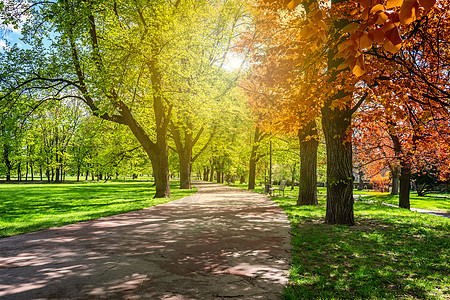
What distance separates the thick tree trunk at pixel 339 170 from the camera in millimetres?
7625

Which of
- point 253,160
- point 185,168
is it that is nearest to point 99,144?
point 185,168

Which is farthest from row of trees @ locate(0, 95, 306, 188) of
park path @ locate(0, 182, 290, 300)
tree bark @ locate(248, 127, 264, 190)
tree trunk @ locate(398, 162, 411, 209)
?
park path @ locate(0, 182, 290, 300)

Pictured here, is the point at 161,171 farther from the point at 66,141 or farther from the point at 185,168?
the point at 66,141

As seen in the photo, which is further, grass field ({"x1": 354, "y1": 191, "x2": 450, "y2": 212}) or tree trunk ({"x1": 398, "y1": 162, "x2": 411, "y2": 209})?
grass field ({"x1": 354, "y1": 191, "x2": 450, "y2": 212})

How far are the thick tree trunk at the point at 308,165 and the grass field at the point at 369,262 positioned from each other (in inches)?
186

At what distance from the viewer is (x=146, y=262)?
4.32 metres

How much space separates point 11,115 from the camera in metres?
12.4

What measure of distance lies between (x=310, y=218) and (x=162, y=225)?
5100 millimetres

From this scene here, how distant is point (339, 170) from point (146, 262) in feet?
20.2

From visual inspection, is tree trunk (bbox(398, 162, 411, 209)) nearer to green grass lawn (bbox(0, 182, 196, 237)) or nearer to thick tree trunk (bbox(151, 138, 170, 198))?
green grass lawn (bbox(0, 182, 196, 237))

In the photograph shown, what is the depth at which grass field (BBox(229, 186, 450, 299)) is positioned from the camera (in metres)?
3.36

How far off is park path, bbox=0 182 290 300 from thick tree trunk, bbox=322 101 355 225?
6.15 feet

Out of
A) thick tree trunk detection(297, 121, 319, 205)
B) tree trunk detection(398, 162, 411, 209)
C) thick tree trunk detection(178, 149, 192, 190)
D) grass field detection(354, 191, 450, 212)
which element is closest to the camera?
thick tree trunk detection(297, 121, 319, 205)

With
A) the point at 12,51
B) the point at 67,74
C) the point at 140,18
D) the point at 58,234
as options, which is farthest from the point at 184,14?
the point at 58,234
